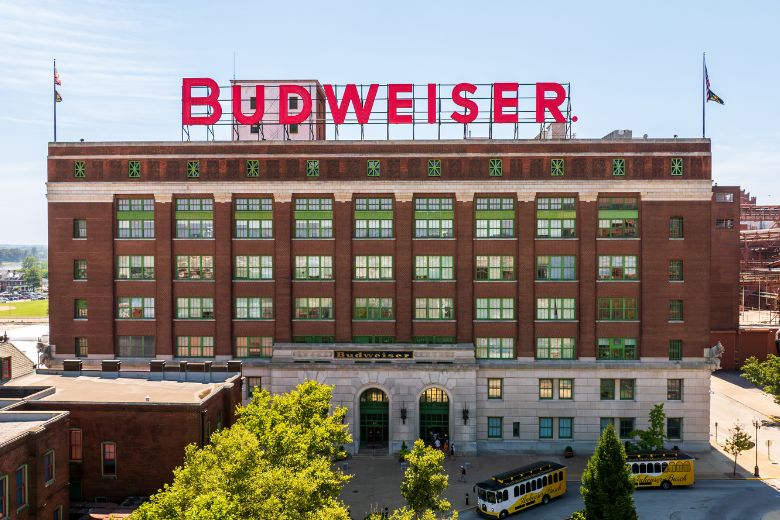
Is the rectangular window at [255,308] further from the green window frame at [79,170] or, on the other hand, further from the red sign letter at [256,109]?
the green window frame at [79,170]

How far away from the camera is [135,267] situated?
199 ft

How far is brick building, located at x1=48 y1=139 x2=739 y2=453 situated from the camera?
57750mm

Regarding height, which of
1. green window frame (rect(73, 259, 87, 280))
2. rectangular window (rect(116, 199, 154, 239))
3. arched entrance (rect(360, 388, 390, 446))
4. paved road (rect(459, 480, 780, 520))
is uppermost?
rectangular window (rect(116, 199, 154, 239))

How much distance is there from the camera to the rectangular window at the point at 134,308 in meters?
60.8

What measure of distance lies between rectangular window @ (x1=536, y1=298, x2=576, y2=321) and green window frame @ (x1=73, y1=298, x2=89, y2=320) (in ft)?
145

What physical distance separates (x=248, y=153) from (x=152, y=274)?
15.3m

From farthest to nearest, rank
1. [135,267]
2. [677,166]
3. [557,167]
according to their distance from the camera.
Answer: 1. [135,267]
2. [557,167]
3. [677,166]

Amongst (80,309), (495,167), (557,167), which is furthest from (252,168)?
(557,167)

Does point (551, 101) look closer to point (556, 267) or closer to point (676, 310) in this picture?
point (556, 267)

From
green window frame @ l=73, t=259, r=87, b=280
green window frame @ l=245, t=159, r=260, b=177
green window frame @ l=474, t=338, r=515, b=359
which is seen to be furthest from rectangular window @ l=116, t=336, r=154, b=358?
green window frame @ l=474, t=338, r=515, b=359

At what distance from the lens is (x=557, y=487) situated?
4744 centimetres

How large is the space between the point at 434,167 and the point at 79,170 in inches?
1366

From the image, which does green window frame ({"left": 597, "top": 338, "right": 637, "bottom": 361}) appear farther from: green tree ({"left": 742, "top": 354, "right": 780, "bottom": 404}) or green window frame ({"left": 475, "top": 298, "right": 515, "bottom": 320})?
green tree ({"left": 742, "top": 354, "right": 780, "bottom": 404})

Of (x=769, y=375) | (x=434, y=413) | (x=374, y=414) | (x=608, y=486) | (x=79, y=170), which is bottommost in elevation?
(x=374, y=414)
